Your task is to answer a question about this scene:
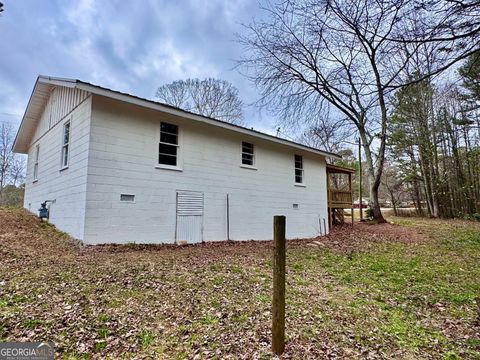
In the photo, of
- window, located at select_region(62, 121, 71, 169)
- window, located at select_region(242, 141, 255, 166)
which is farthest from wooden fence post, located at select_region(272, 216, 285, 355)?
window, located at select_region(62, 121, 71, 169)

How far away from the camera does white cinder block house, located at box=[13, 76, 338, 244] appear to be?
7.41 m

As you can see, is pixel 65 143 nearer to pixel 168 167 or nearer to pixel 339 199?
pixel 168 167


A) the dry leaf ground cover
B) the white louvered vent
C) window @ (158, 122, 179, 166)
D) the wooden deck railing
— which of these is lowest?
the dry leaf ground cover

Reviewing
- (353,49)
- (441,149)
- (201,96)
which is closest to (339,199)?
(353,49)

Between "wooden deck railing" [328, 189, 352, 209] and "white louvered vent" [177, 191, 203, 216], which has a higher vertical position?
"wooden deck railing" [328, 189, 352, 209]

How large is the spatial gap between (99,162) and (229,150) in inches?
183

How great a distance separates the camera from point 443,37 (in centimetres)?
470

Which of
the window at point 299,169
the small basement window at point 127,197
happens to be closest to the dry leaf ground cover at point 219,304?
the small basement window at point 127,197

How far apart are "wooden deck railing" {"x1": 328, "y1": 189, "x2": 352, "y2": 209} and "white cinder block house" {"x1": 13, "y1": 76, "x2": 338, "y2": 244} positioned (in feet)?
10.8

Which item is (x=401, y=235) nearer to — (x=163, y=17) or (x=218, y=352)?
(x=218, y=352)

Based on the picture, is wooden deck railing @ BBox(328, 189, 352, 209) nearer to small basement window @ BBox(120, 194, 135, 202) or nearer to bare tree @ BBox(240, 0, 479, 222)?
bare tree @ BBox(240, 0, 479, 222)

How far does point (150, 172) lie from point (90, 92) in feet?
8.69

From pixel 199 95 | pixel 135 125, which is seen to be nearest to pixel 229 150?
pixel 135 125

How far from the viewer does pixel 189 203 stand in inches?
357
